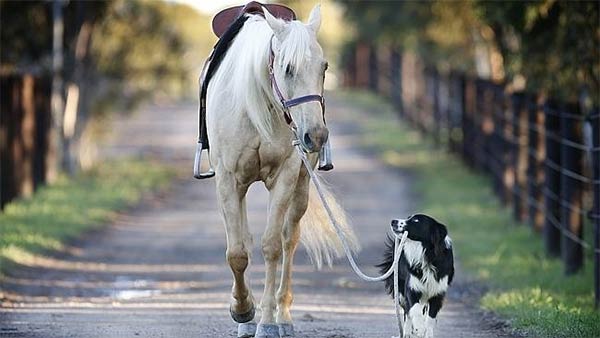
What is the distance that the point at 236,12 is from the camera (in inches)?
379

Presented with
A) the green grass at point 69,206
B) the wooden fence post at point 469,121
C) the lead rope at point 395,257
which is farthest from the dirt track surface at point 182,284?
the wooden fence post at point 469,121

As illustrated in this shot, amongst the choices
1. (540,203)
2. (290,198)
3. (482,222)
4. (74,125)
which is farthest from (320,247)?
(74,125)

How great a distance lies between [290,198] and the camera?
8398 millimetres

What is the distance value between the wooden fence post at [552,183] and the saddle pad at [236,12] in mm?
4247

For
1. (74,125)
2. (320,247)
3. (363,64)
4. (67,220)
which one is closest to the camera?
(320,247)

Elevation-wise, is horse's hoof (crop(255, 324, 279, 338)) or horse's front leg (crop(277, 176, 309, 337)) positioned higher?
horse's front leg (crop(277, 176, 309, 337))

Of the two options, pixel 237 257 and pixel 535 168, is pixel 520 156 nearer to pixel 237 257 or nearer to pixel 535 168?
pixel 535 168

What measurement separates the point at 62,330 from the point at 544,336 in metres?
3.17

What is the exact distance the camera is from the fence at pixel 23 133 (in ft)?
54.0

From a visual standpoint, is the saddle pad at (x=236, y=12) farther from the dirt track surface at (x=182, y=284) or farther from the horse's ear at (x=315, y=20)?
the dirt track surface at (x=182, y=284)

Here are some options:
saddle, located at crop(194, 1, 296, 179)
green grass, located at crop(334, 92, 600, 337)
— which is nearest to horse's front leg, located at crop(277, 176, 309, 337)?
saddle, located at crop(194, 1, 296, 179)

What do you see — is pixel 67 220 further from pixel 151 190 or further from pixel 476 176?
pixel 476 176

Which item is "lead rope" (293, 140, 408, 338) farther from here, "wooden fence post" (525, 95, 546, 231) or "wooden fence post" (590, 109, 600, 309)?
"wooden fence post" (525, 95, 546, 231)

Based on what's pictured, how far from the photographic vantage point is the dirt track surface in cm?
892
